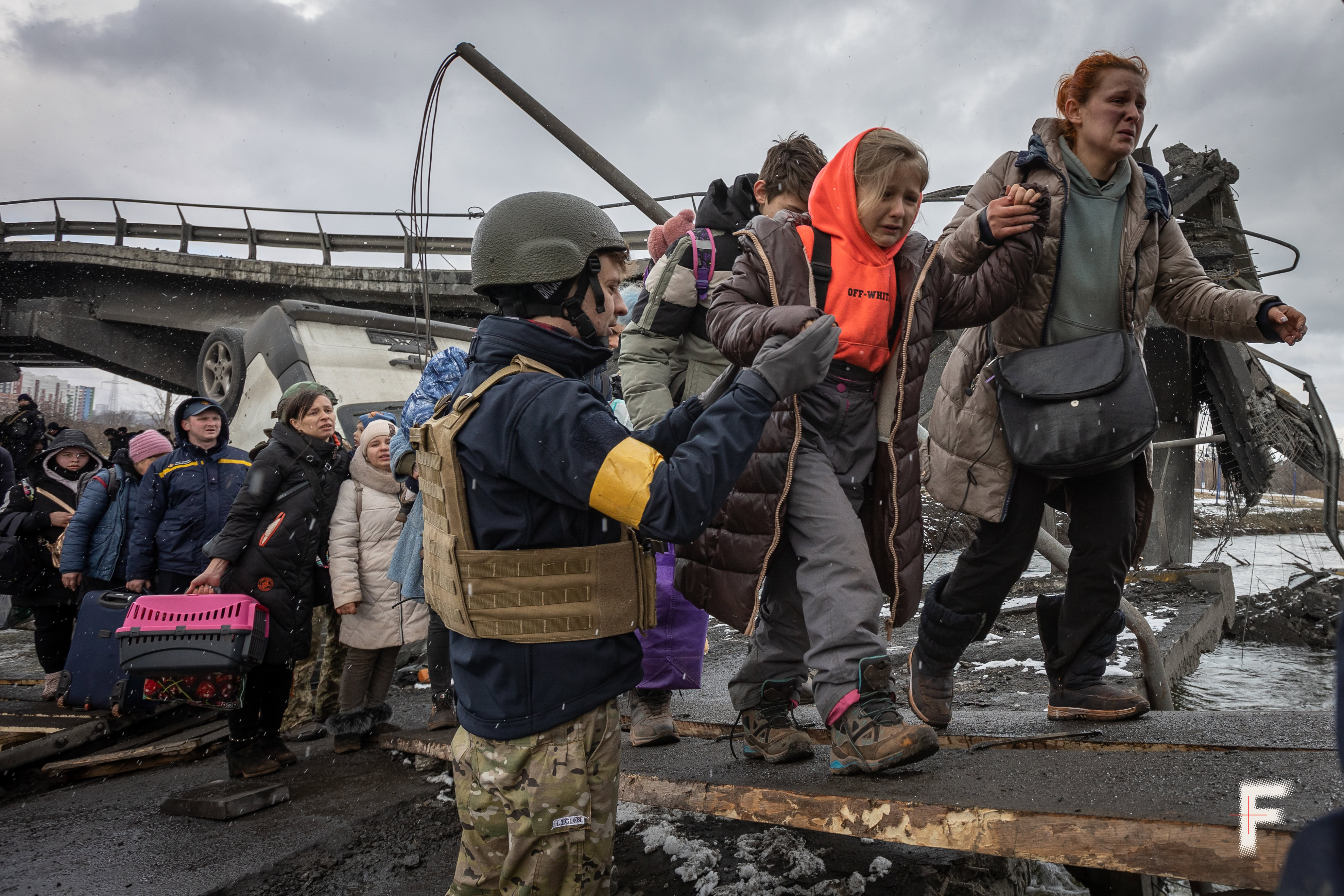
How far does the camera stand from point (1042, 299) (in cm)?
267

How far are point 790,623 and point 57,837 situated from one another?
340 centimetres

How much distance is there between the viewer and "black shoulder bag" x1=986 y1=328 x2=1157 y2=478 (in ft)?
8.03

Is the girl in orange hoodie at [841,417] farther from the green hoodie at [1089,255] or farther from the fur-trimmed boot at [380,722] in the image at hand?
the fur-trimmed boot at [380,722]

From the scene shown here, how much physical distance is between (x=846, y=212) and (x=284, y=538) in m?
3.31

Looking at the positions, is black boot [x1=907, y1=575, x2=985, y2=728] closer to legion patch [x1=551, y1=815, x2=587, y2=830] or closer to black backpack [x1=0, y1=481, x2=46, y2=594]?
legion patch [x1=551, y1=815, x2=587, y2=830]

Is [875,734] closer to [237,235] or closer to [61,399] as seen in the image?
[237,235]

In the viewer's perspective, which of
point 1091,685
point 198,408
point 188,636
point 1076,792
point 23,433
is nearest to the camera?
point 1076,792

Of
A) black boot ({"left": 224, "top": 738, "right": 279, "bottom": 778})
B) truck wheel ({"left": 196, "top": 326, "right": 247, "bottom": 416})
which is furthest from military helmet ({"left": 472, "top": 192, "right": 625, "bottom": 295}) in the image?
truck wheel ({"left": 196, "top": 326, "right": 247, "bottom": 416})

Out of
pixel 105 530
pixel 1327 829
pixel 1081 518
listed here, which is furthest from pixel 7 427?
pixel 1327 829

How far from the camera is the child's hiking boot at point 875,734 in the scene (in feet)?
7.06

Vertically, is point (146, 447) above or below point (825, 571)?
above

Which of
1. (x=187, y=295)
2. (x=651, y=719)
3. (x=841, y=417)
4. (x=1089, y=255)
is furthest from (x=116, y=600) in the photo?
(x=187, y=295)

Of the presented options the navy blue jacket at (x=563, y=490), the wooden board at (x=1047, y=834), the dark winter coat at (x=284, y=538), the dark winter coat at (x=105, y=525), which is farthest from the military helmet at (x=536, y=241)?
the dark winter coat at (x=105, y=525)

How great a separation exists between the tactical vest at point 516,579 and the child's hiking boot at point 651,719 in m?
1.54
